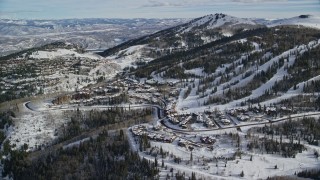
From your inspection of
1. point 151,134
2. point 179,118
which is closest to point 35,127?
point 151,134

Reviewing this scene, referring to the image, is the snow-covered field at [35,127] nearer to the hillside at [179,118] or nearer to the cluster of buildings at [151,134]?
the hillside at [179,118]

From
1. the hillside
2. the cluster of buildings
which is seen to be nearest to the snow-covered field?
the hillside

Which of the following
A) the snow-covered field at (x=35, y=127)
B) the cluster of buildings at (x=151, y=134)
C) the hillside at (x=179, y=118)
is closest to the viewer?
the hillside at (x=179, y=118)

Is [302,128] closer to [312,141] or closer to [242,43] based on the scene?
[312,141]

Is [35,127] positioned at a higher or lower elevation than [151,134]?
lower

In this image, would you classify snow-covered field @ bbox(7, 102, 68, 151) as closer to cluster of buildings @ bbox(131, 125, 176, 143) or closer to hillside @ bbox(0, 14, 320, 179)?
hillside @ bbox(0, 14, 320, 179)

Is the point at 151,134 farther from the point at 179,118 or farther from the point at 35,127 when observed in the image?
the point at 35,127

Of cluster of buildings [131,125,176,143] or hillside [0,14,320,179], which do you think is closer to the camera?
hillside [0,14,320,179]

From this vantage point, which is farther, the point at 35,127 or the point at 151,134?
the point at 35,127

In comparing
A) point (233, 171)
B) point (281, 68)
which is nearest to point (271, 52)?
point (281, 68)

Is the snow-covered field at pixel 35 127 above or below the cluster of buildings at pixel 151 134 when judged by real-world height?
below

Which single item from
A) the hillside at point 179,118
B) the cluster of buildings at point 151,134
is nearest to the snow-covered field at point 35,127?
the hillside at point 179,118
